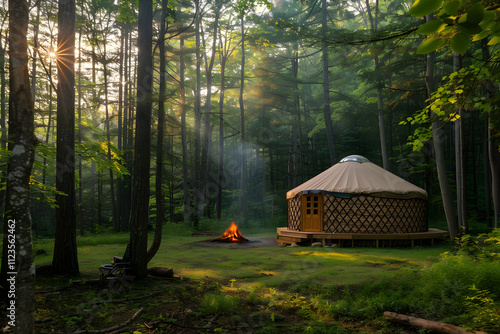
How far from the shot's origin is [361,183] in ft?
31.7

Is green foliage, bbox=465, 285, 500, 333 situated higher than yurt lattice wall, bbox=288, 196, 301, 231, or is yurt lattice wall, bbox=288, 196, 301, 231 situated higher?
yurt lattice wall, bbox=288, 196, 301, 231

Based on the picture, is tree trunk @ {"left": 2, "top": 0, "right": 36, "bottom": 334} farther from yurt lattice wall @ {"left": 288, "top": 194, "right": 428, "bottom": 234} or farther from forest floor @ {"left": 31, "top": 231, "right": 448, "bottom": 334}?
yurt lattice wall @ {"left": 288, "top": 194, "right": 428, "bottom": 234}

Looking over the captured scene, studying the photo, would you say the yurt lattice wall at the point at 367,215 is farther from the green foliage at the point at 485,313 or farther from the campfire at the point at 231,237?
the green foliage at the point at 485,313

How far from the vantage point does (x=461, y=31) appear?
3.24ft

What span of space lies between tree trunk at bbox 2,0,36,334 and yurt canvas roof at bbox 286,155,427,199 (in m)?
8.24

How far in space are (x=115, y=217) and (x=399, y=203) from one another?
10.8m

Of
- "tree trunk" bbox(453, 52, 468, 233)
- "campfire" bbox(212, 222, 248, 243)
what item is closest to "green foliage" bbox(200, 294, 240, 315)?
"tree trunk" bbox(453, 52, 468, 233)

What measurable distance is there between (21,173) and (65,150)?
118 inches

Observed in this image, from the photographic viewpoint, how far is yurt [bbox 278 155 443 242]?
366 inches

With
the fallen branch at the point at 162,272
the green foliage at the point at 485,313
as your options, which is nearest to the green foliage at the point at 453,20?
the green foliage at the point at 485,313

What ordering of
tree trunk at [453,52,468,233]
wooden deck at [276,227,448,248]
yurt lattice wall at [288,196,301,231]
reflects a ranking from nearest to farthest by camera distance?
tree trunk at [453,52,468,233]
wooden deck at [276,227,448,248]
yurt lattice wall at [288,196,301,231]

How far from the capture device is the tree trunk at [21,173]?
2041 mm

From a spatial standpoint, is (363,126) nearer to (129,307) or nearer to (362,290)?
(362,290)

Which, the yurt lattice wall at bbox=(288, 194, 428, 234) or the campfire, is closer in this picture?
the yurt lattice wall at bbox=(288, 194, 428, 234)
